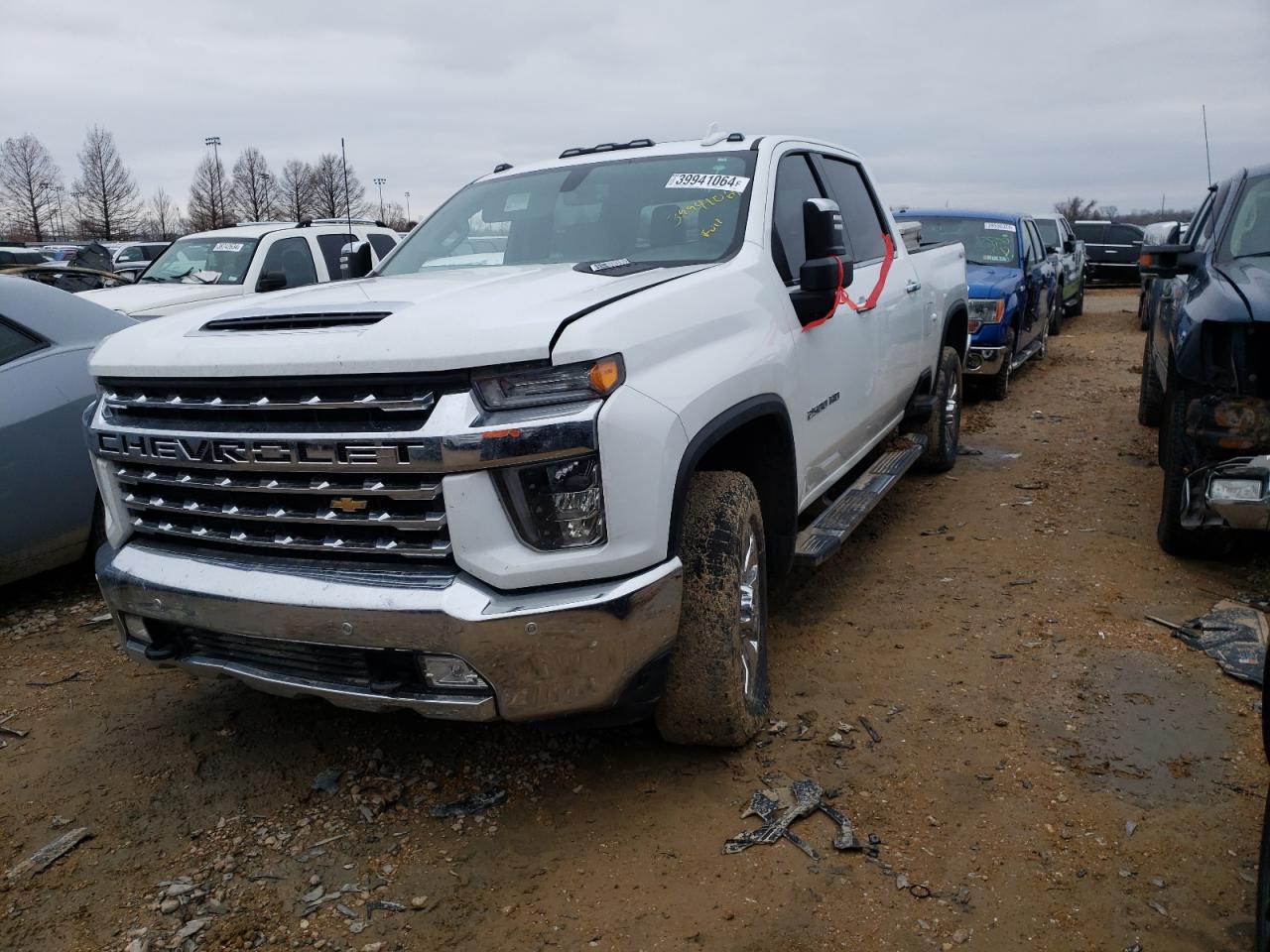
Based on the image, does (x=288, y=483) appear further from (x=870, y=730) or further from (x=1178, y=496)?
(x=1178, y=496)

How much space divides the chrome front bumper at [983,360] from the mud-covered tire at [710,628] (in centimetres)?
709

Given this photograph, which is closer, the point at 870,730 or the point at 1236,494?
the point at 870,730

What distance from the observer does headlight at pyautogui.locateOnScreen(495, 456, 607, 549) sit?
8.55ft

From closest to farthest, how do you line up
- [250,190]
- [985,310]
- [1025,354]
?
[985,310]
[1025,354]
[250,190]

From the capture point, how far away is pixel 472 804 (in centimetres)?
321

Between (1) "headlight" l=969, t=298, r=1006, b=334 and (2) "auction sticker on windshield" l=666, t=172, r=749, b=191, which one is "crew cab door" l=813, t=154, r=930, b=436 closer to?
(2) "auction sticker on windshield" l=666, t=172, r=749, b=191

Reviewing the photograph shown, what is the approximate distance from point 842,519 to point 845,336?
31.2 inches

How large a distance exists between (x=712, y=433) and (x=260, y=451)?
1294 millimetres

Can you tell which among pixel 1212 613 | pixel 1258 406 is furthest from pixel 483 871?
pixel 1258 406

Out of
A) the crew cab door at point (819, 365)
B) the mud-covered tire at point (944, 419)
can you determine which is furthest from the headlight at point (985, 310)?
the crew cab door at point (819, 365)

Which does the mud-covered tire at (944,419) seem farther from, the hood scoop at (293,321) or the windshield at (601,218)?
the hood scoop at (293,321)

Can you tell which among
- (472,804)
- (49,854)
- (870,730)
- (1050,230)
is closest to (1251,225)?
(870,730)

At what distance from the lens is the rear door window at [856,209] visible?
4.97 m

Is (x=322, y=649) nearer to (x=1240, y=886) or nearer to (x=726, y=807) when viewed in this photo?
(x=726, y=807)
